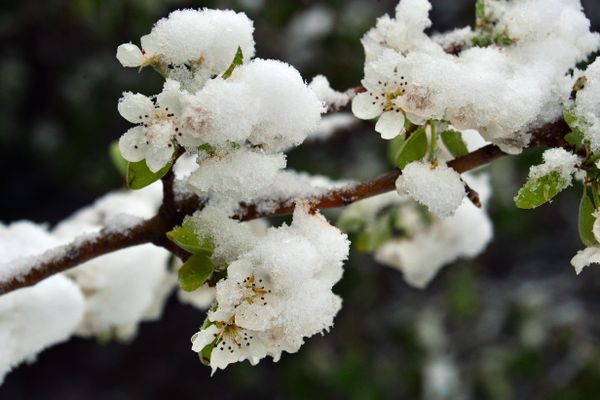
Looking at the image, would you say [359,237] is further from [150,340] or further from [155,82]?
[150,340]

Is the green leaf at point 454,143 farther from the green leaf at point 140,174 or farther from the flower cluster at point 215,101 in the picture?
the green leaf at point 140,174

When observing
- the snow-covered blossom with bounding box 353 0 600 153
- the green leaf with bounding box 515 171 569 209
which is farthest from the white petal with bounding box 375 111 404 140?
the green leaf with bounding box 515 171 569 209

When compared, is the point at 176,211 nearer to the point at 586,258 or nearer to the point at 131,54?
the point at 131,54

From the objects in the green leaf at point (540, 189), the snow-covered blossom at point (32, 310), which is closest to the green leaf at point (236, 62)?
the green leaf at point (540, 189)

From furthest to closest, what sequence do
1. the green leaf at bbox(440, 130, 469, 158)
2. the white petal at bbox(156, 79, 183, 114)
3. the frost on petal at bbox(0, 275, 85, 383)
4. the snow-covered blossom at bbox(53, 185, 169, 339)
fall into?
the snow-covered blossom at bbox(53, 185, 169, 339)
the frost on petal at bbox(0, 275, 85, 383)
the green leaf at bbox(440, 130, 469, 158)
the white petal at bbox(156, 79, 183, 114)

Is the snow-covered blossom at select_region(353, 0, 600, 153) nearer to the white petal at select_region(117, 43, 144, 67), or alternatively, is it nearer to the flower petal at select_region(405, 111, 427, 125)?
the flower petal at select_region(405, 111, 427, 125)
